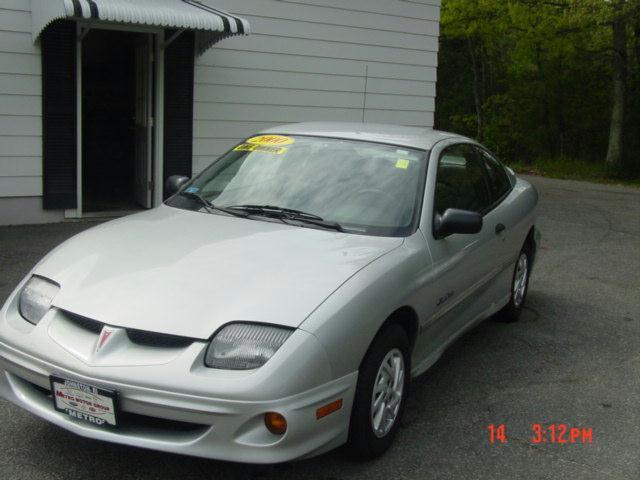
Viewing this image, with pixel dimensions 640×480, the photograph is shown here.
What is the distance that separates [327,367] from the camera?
3291mm

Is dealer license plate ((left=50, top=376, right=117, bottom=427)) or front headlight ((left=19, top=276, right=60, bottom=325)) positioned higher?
front headlight ((left=19, top=276, right=60, bottom=325))

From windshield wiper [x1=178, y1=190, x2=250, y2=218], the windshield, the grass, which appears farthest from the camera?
the grass

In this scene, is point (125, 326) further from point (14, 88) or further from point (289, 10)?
point (289, 10)

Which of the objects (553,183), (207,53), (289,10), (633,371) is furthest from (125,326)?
(553,183)

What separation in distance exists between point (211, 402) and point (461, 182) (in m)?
2.62

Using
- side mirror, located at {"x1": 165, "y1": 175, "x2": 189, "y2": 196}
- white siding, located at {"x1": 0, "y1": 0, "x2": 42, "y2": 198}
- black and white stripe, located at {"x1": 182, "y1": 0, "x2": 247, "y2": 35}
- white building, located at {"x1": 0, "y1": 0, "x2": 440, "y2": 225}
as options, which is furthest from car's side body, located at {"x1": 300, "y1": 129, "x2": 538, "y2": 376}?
white siding, located at {"x1": 0, "y1": 0, "x2": 42, "y2": 198}

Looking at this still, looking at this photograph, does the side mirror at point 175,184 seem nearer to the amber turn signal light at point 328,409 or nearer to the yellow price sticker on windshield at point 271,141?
the yellow price sticker on windshield at point 271,141

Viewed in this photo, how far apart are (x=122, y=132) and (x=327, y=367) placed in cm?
980

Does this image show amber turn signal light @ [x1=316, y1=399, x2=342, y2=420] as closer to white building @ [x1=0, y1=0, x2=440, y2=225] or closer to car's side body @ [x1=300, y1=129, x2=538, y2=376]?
car's side body @ [x1=300, y1=129, x2=538, y2=376]

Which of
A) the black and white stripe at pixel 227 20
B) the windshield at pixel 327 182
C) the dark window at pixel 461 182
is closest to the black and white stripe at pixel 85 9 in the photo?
the black and white stripe at pixel 227 20

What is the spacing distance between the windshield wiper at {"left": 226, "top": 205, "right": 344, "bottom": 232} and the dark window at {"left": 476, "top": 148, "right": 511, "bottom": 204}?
5.74 feet

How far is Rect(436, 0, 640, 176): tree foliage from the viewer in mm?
20859

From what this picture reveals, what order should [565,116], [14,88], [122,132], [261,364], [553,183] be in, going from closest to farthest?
[261,364] → [14,88] → [122,132] → [553,183] → [565,116]

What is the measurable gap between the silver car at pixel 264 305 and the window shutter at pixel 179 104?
5332mm
